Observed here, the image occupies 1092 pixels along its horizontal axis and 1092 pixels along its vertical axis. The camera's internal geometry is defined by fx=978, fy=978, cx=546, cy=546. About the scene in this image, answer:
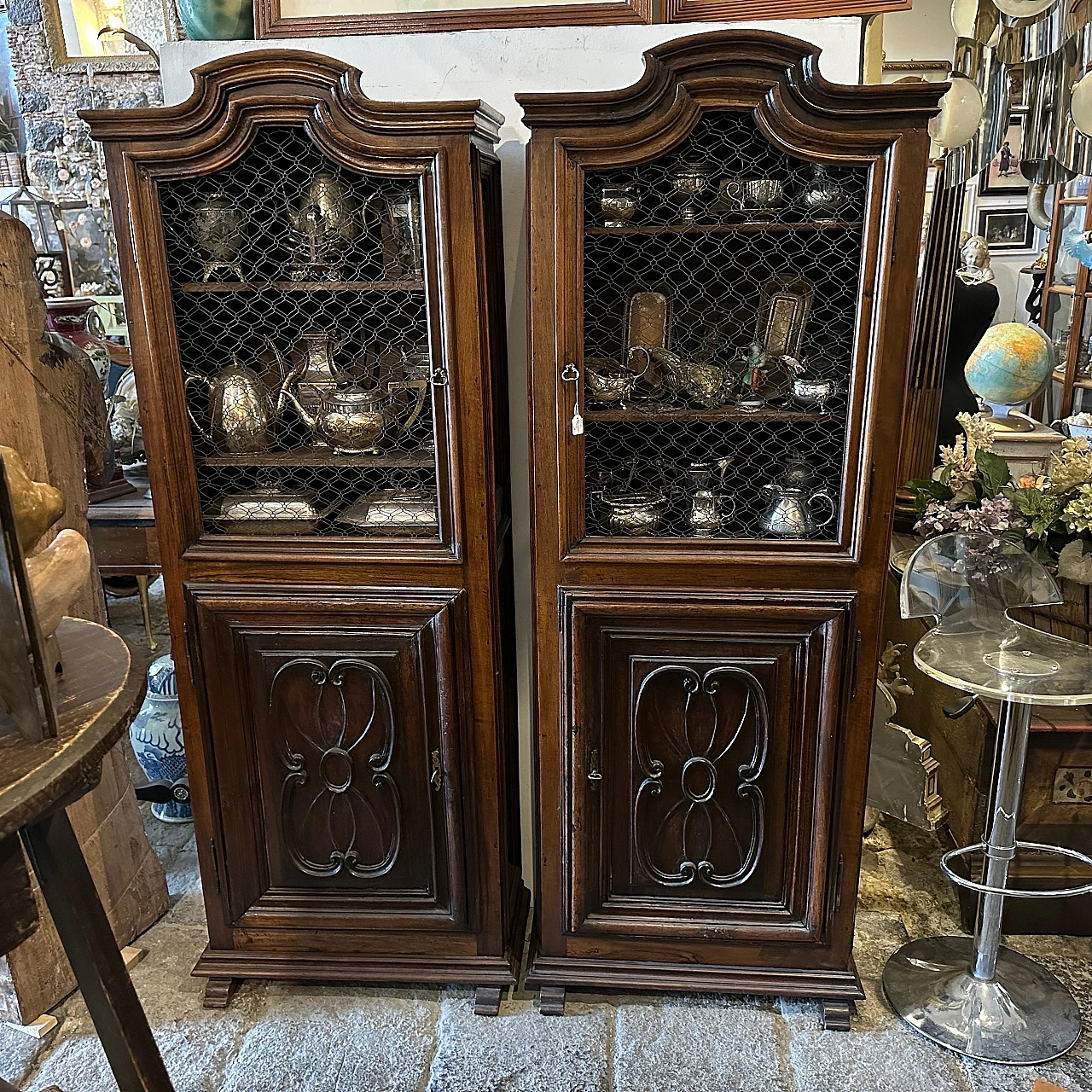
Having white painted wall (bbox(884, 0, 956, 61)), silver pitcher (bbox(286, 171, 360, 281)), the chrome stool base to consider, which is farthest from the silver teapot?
white painted wall (bbox(884, 0, 956, 61))

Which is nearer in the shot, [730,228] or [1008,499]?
[730,228]

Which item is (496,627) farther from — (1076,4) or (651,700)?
(1076,4)

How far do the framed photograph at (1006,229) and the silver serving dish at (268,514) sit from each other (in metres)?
4.06

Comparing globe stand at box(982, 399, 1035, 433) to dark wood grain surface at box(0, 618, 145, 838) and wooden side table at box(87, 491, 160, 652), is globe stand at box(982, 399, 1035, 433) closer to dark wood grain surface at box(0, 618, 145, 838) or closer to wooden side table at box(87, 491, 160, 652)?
wooden side table at box(87, 491, 160, 652)

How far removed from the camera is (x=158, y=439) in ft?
6.05

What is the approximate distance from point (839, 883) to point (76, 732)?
5.17ft

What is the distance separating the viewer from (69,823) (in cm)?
112

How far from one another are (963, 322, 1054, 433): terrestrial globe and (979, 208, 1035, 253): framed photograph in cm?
175

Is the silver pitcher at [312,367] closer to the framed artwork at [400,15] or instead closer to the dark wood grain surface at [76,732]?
the framed artwork at [400,15]

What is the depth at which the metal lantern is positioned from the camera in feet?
14.4

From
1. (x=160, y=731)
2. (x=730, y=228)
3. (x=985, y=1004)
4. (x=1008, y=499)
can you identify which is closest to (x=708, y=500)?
(x=730, y=228)

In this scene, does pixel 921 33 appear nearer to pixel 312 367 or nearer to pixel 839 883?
pixel 312 367

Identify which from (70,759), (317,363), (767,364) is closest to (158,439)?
(317,363)

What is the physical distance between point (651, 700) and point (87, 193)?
12.7 feet
